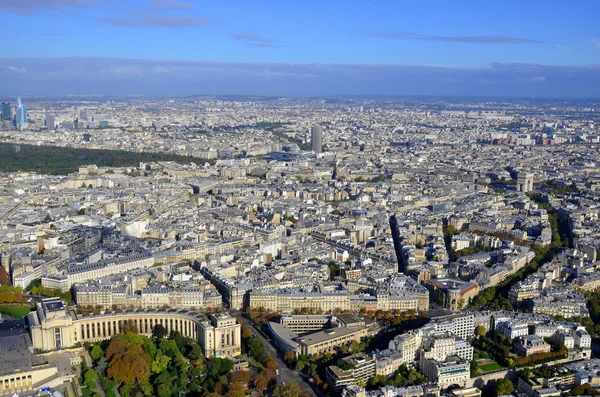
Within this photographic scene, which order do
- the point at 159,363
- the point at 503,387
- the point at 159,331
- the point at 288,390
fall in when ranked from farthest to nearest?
the point at 159,331 < the point at 159,363 < the point at 503,387 < the point at 288,390

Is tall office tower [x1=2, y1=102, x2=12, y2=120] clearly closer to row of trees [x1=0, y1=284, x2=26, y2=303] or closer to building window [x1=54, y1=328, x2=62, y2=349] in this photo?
row of trees [x1=0, y1=284, x2=26, y2=303]

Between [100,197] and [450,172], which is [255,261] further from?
[450,172]

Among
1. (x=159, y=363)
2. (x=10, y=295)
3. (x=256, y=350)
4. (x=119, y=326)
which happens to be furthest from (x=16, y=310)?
(x=256, y=350)

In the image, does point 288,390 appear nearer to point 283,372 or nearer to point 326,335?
point 283,372

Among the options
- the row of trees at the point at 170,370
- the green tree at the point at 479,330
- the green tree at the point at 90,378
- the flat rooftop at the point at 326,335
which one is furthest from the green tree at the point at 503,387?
the green tree at the point at 90,378

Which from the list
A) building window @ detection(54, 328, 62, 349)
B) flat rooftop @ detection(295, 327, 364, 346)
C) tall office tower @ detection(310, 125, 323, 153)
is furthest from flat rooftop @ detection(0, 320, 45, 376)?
tall office tower @ detection(310, 125, 323, 153)

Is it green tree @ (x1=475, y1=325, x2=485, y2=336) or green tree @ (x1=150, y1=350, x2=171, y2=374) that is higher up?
green tree @ (x1=475, y1=325, x2=485, y2=336)
